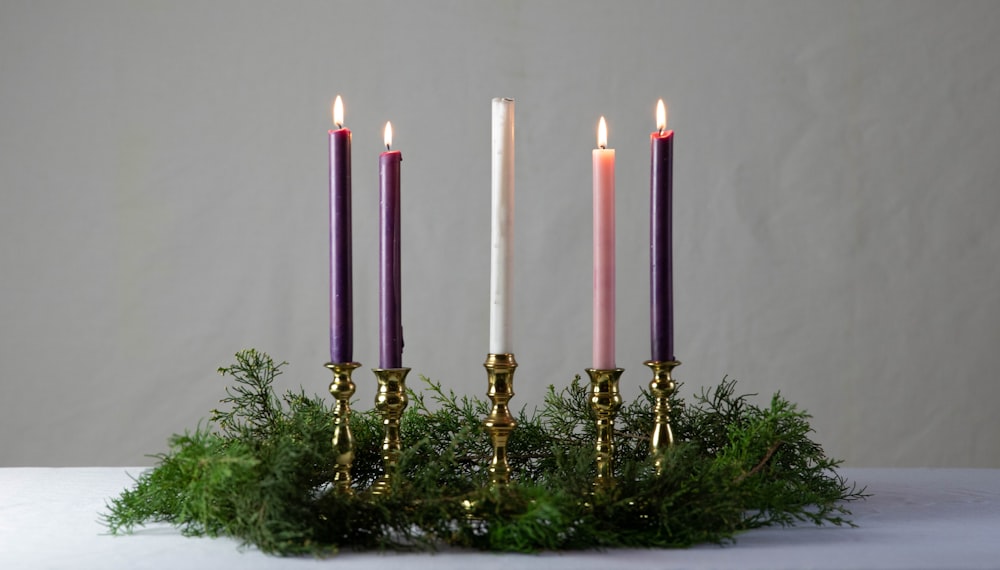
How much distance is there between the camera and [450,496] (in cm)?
87

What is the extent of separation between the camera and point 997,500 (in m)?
A: 1.11

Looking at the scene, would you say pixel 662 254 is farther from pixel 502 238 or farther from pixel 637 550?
pixel 637 550

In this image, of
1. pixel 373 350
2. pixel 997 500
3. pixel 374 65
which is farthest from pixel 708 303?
pixel 997 500

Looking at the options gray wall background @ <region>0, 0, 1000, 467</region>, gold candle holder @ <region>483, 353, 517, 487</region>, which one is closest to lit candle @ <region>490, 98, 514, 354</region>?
gold candle holder @ <region>483, 353, 517, 487</region>

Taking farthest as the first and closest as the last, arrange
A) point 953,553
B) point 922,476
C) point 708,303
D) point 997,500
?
1. point 708,303
2. point 922,476
3. point 997,500
4. point 953,553

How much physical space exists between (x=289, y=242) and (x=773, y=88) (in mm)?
1120

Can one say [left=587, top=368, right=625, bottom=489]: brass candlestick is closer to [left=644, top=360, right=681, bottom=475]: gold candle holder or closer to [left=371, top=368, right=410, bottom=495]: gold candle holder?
[left=644, top=360, right=681, bottom=475]: gold candle holder

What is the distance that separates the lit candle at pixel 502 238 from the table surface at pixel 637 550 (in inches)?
8.2

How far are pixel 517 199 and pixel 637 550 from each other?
143 cm

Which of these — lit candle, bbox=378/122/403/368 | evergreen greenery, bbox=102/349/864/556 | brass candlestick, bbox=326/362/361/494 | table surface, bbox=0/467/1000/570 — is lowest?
table surface, bbox=0/467/1000/570

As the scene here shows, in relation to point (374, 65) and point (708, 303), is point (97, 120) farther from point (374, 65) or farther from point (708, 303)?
point (708, 303)

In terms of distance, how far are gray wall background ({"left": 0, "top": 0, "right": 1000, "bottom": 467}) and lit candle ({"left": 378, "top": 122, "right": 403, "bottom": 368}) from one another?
120 centimetres

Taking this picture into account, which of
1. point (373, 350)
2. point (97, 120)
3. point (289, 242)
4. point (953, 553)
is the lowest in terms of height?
point (953, 553)

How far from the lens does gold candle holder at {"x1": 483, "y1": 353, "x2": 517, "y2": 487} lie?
0.93 m
